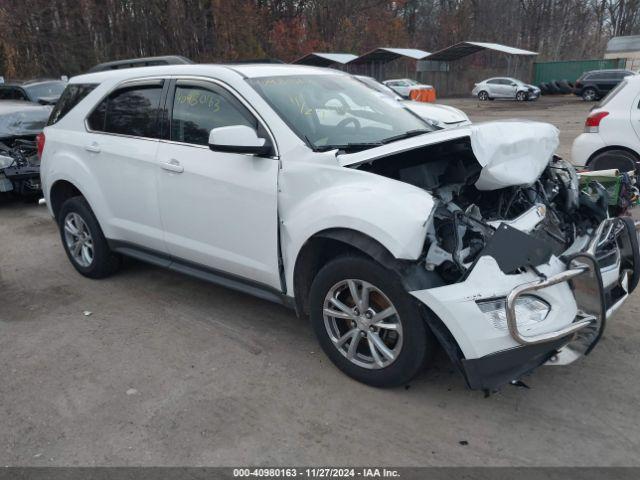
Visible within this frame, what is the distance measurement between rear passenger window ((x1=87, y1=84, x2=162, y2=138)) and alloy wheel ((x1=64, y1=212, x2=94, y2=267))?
3.01 feet

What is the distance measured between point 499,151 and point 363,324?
1295 millimetres

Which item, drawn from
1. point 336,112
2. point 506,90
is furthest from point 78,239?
point 506,90

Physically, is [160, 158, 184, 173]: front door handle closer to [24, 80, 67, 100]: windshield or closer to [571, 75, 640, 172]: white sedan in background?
[571, 75, 640, 172]: white sedan in background

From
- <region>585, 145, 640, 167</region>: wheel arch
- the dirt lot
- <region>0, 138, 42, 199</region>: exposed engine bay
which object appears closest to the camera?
the dirt lot

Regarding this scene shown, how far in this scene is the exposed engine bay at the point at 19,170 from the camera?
808 cm

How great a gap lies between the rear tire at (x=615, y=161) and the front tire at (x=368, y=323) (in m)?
5.11

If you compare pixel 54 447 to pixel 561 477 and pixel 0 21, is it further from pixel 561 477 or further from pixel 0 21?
pixel 0 21

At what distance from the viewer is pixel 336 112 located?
4.00m

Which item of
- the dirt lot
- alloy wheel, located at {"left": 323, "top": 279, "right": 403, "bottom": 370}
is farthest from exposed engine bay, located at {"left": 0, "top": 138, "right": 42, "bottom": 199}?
alloy wheel, located at {"left": 323, "top": 279, "right": 403, "bottom": 370}

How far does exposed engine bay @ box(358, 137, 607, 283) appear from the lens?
2.89 m

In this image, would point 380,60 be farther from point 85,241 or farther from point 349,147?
point 349,147

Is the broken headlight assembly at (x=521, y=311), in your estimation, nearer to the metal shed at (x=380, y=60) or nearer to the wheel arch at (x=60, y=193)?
the wheel arch at (x=60, y=193)

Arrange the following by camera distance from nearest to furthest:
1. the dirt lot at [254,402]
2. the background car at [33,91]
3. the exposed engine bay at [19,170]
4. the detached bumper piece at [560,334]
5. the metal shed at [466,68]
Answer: the detached bumper piece at [560,334]
the dirt lot at [254,402]
the exposed engine bay at [19,170]
the background car at [33,91]
the metal shed at [466,68]

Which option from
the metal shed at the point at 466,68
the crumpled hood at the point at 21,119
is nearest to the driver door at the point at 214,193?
the crumpled hood at the point at 21,119
